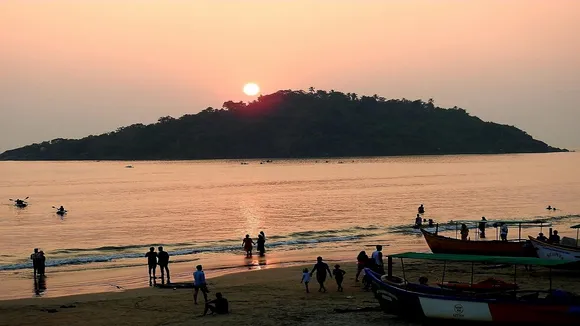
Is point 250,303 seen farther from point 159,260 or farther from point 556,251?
point 556,251

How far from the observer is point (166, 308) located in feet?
72.4

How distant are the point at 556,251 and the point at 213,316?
1390 cm

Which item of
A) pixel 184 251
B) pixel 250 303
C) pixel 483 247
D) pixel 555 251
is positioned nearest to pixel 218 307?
pixel 250 303

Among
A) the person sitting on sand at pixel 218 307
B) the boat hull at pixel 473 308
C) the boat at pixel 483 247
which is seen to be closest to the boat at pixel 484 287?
the boat hull at pixel 473 308

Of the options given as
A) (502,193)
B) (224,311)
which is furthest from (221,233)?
(502,193)

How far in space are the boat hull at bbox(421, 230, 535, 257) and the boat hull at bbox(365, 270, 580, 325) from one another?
37.9 ft

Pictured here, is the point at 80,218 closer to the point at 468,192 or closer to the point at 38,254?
the point at 38,254

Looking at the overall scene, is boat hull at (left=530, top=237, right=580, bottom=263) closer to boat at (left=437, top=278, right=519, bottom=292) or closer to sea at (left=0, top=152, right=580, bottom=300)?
boat at (left=437, top=278, right=519, bottom=292)

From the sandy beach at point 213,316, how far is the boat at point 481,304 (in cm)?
68

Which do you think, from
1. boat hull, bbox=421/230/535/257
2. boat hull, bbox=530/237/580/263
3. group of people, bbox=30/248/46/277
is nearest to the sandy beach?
group of people, bbox=30/248/46/277

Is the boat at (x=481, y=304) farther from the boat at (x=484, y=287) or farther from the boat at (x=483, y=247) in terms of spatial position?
the boat at (x=483, y=247)

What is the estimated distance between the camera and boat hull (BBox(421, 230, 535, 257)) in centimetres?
3018

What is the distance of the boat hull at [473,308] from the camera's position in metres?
16.8

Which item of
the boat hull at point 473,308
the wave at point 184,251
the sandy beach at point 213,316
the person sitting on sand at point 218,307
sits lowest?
the wave at point 184,251
